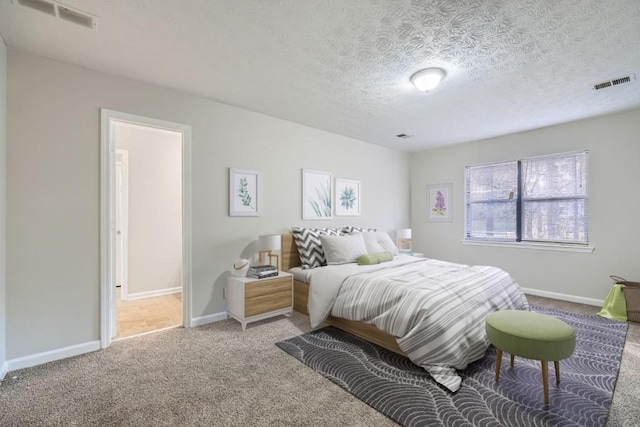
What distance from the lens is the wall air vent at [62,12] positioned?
1852 millimetres

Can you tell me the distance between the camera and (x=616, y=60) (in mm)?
2473

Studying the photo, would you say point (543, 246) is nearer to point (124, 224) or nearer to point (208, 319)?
point (208, 319)

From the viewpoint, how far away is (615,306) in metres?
3.51

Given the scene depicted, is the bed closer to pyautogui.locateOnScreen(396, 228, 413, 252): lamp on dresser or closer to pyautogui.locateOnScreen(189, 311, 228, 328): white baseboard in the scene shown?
pyautogui.locateOnScreen(189, 311, 228, 328): white baseboard

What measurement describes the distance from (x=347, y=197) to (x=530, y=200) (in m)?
2.87

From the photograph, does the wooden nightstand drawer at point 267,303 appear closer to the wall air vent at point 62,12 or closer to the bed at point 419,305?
the bed at point 419,305

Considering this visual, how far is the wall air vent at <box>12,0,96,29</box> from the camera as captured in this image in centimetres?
185

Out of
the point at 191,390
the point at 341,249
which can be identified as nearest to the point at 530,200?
the point at 341,249

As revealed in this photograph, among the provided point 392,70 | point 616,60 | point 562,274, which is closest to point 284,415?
point 392,70

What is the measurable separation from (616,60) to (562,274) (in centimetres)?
302

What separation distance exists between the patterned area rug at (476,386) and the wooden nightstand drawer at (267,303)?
20.8 inches

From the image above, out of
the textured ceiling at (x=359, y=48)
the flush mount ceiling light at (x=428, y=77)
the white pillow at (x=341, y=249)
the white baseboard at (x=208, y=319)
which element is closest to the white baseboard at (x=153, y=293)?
the white baseboard at (x=208, y=319)

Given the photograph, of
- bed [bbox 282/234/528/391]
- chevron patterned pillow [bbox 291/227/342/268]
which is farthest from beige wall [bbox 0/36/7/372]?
chevron patterned pillow [bbox 291/227/342/268]

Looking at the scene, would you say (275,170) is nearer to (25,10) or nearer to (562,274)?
(25,10)
